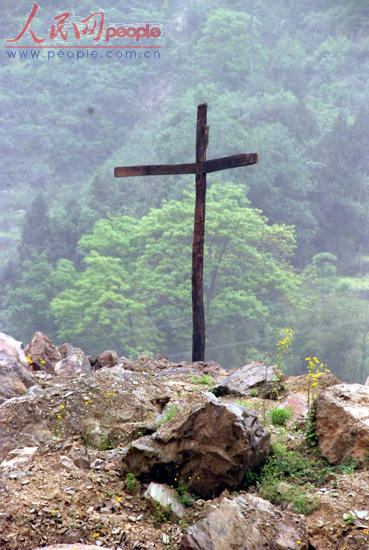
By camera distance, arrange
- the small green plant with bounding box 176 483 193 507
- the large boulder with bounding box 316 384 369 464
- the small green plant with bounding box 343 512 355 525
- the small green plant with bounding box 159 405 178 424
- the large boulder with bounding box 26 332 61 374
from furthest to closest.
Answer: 1. the large boulder with bounding box 26 332 61 374
2. the small green plant with bounding box 159 405 178 424
3. the large boulder with bounding box 316 384 369 464
4. the small green plant with bounding box 176 483 193 507
5. the small green plant with bounding box 343 512 355 525

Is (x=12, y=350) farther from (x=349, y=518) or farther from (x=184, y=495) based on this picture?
(x=349, y=518)

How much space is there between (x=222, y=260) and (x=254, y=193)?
849 cm

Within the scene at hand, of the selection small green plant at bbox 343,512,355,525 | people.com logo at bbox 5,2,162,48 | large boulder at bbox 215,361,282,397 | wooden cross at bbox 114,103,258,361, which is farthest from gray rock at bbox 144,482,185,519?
people.com logo at bbox 5,2,162,48

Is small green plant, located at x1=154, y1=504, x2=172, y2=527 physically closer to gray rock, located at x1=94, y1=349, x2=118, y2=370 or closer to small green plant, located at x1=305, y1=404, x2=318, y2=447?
small green plant, located at x1=305, y1=404, x2=318, y2=447

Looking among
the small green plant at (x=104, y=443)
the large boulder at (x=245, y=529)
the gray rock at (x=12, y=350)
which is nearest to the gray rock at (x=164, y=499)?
the large boulder at (x=245, y=529)

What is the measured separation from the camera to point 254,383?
24.8 ft

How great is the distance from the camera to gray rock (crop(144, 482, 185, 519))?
4.36m

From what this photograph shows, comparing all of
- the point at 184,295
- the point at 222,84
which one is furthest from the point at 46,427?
the point at 222,84

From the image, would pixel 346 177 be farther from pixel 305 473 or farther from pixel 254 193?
pixel 305 473

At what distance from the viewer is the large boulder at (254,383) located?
7.34 meters

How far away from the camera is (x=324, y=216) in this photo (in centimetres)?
4012

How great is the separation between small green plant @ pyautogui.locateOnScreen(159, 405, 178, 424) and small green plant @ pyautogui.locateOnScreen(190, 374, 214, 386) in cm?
248

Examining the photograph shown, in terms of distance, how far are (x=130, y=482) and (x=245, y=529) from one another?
98 cm

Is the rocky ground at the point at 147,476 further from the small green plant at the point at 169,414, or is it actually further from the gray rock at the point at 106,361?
the gray rock at the point at 106,361
